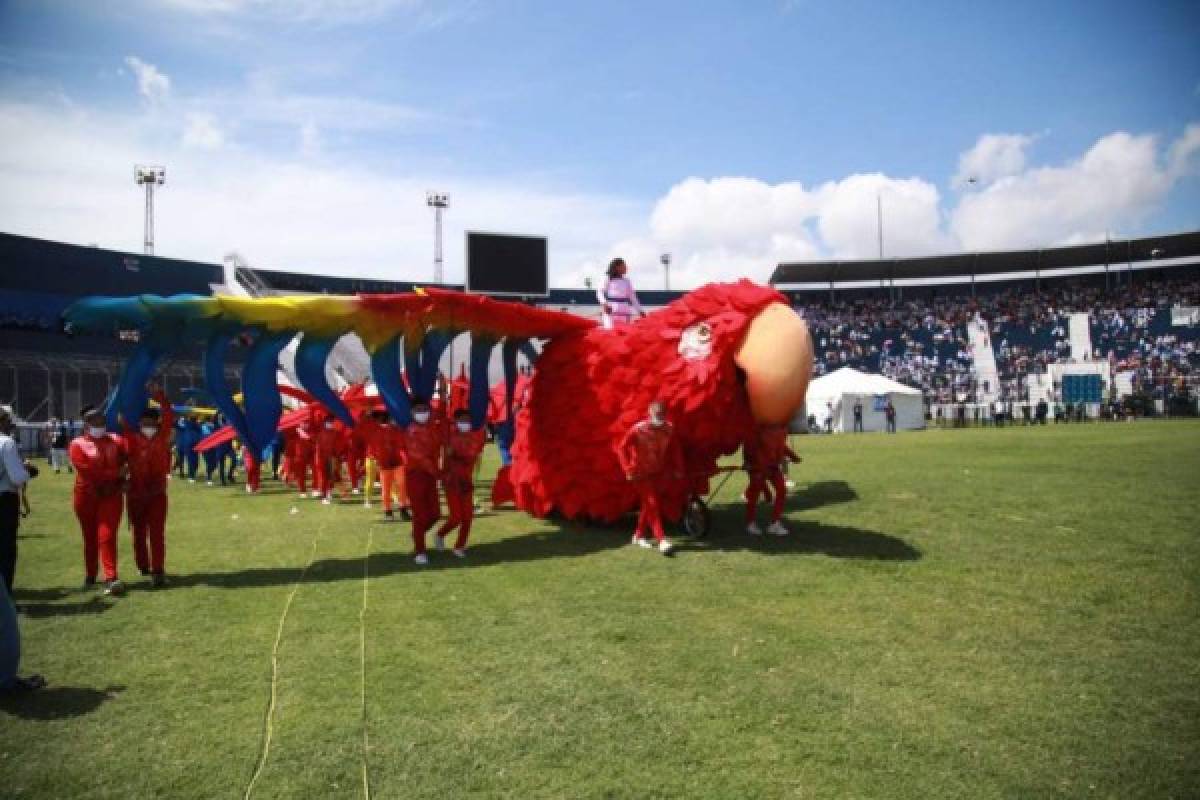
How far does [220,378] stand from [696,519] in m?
4.76

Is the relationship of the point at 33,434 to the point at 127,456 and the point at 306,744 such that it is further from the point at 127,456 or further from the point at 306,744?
the point at 306,744

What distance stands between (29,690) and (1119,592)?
22.8ft

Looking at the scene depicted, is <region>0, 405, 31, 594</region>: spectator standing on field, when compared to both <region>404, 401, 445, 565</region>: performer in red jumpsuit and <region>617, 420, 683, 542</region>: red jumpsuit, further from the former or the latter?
<region>617, 420, 683, 542</region>: red jumpsuit

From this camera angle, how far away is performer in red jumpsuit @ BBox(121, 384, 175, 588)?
6.46m

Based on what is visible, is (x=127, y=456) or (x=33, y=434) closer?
(x=127, y=456)

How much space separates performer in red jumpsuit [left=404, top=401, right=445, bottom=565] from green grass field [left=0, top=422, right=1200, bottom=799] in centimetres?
38

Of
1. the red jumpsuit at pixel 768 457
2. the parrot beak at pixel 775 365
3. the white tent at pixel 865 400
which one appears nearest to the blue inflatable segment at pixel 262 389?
the parrot beak at pixel 775 365

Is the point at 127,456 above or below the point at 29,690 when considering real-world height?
above

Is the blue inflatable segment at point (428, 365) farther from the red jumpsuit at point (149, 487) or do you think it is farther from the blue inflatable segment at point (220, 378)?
the red jumpsuit at point (149, 487)

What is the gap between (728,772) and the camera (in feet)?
10.2

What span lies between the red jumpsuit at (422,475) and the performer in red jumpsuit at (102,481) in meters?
2.40

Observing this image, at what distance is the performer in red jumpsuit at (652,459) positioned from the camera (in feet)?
24.2

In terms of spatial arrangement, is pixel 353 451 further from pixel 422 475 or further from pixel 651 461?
pixel 651 461

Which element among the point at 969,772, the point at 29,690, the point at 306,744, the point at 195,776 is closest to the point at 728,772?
the point at 969,772
